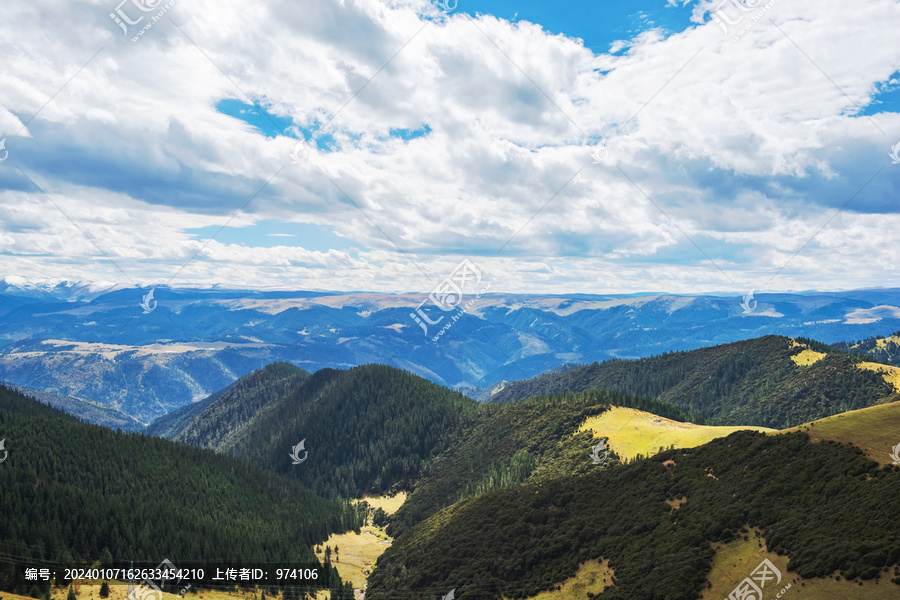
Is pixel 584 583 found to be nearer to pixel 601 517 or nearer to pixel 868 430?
pixel 601 517

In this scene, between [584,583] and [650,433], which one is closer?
[584,583]

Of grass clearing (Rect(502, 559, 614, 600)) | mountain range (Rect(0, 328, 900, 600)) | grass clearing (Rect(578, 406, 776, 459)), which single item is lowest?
grass clearing (Rect(502, 559, 614, 600))

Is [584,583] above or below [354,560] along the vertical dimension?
below

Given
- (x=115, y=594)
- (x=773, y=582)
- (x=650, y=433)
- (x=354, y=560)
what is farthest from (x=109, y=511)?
(x=650, y=433)

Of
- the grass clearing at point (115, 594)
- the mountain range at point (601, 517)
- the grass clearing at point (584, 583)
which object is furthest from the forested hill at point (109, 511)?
the grass clearing at point (584, 583)

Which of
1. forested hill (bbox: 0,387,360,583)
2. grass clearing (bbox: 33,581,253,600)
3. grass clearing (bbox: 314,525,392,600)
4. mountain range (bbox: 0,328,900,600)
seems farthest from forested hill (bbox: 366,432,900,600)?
forested hill (bbox: 0,387,360,583)

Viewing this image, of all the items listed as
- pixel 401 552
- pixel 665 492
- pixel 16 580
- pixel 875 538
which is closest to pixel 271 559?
pixel 401 552

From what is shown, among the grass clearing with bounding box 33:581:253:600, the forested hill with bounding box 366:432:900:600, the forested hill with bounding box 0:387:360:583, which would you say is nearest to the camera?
the forested hill with bounding box 366:432:900:600

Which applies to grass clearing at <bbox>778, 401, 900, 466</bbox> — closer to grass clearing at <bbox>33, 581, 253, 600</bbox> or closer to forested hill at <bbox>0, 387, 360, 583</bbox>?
grass clearing at <bbox>33, 581, 253, 600</bbox>
